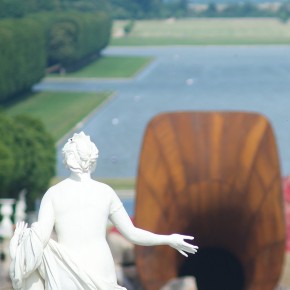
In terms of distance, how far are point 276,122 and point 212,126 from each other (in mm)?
62161

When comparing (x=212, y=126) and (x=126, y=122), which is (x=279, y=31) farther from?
(x=212, y=126)

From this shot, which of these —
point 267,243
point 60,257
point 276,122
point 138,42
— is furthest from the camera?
point 138,42

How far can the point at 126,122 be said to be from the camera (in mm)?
87125

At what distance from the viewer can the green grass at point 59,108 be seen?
7986 cm

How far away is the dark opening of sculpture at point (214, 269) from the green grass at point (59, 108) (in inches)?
2031

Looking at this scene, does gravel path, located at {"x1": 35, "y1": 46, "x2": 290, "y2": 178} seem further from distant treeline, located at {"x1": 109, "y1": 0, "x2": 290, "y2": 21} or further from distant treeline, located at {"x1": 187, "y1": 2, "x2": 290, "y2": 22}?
distant treeline, located at {"x1": 187, "y1": 2, "x2": 290, "y2": 22}

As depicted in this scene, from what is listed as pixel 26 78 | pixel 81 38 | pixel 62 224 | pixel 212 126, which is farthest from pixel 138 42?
pixel 62 224

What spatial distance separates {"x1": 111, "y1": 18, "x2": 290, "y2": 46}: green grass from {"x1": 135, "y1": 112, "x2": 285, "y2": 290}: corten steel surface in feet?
494


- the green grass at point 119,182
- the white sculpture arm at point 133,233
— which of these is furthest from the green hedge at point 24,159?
the white sculpture arm at point 133,233

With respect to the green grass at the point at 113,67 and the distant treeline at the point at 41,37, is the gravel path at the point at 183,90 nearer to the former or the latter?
the green grass at the point at 113,67

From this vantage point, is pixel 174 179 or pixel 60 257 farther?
pixel 174 179

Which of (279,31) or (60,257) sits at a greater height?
(60,257)

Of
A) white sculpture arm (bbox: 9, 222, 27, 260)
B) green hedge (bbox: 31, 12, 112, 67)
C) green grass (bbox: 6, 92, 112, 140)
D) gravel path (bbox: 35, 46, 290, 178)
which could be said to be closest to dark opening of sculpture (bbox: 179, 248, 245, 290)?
white sculpture arm (bbox: 9, 222, 27, 260)

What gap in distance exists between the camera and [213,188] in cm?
2122
